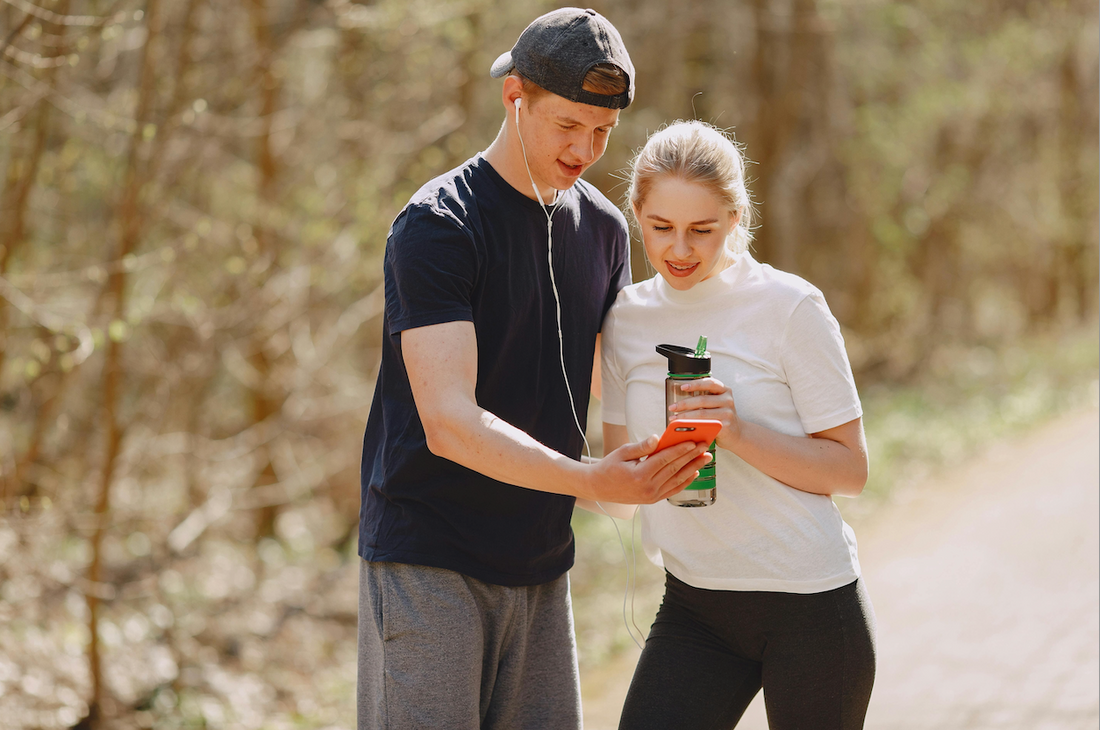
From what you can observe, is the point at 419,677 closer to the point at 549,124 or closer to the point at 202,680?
the point at 549,124

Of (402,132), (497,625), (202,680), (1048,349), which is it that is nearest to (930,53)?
(1048,349)

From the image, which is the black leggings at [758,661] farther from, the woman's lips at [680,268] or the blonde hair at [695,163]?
the blonde hair at [695,163]

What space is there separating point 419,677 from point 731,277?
3.91 ft

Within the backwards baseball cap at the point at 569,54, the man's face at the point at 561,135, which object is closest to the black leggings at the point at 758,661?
the man's face at the point at 561,135

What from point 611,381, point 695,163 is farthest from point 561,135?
point 611,381

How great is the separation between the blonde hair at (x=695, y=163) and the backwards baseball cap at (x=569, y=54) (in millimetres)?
153

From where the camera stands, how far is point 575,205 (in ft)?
8.29

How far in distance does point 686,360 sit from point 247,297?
5.03m

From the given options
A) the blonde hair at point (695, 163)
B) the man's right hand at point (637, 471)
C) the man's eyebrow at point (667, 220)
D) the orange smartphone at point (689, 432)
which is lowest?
the man's right hand at point (637, 471)

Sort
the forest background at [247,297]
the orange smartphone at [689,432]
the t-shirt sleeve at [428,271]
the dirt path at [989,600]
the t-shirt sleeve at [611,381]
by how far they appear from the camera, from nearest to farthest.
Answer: the orange smartphone at [689,432], the t-shirt sleeve at [428,271], the t-shirt sleeve at [611,381], the dirt path at [989,600], the forest background at [247,297]

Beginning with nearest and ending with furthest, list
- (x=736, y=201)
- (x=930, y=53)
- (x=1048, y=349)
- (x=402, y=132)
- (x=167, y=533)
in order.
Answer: (x=736, y=201)
(x=167, y=533)
(x=402, y=132)
(x=930, y=53)
(x=1048, y=349)

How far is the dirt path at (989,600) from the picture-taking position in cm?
493

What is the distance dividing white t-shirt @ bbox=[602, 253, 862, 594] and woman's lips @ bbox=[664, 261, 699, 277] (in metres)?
0.06

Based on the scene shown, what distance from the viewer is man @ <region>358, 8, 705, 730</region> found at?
2.04 meters
